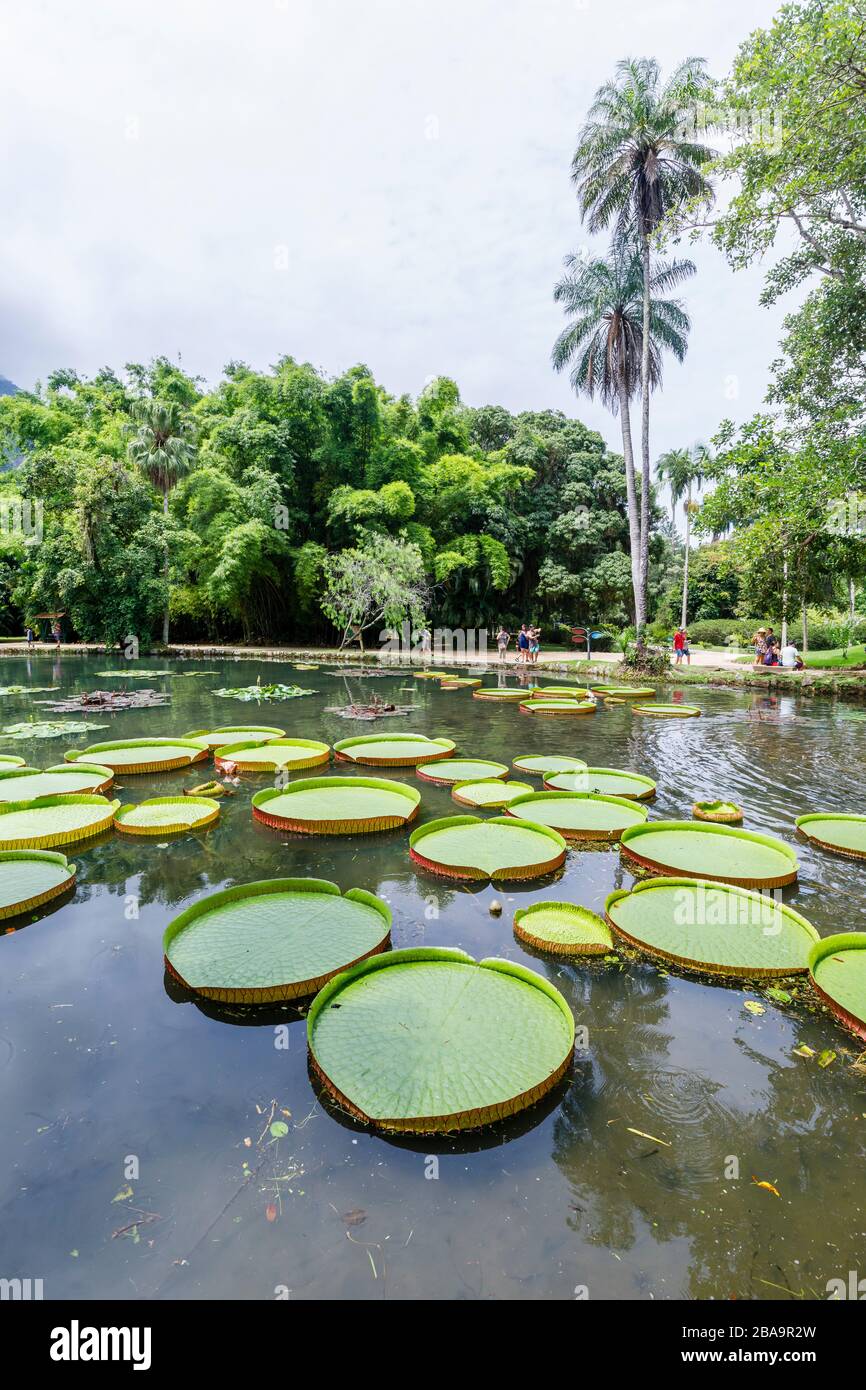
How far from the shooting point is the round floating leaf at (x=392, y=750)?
23.9 ft

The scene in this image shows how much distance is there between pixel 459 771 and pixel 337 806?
1.75m

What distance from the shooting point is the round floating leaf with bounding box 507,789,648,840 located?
507 centimetres

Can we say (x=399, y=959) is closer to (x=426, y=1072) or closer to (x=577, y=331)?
(x=426, y=1072)

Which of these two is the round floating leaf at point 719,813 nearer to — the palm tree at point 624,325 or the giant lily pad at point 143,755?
the giant lily pad at point 143,755

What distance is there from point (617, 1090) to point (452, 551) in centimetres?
2361

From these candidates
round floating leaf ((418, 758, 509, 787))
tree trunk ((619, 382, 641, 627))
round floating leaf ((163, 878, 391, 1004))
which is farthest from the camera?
tree trunk ((619, 382, 641, 627))

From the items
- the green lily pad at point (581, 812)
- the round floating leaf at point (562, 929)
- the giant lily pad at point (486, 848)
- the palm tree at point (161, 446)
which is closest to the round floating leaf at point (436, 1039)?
the round floating leaf at point (562, 929)

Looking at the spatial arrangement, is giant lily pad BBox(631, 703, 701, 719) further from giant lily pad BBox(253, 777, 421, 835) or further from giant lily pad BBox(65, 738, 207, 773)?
giant lily pad BBox(65, 738, 207, 773)

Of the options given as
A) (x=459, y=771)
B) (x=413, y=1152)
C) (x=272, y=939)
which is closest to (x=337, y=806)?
(x=459, y=771)

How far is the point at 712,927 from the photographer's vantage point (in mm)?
3482

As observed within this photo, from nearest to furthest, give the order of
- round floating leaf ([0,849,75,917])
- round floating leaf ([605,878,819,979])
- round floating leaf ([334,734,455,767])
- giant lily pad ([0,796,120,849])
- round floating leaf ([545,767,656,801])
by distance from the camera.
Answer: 1. round floating leaf ([605,878,819,979])
2. round floating leaf ([0,849,75,917])
3. giant lily pad ([0,796,120,849])
4. round floating leaf ([545,767,656,801])
5. round floating leaf ([334,734,455,767])

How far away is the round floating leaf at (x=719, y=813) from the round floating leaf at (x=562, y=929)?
219 cm

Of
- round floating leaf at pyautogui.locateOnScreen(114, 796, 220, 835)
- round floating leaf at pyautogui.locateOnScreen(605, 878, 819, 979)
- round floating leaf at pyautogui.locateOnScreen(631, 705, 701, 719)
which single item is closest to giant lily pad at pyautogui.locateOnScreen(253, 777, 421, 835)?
round floating leaf at pyautogui.locateOnScreen(114, 796, 220, 835)

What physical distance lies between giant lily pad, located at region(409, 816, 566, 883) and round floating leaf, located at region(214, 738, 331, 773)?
2692mm
